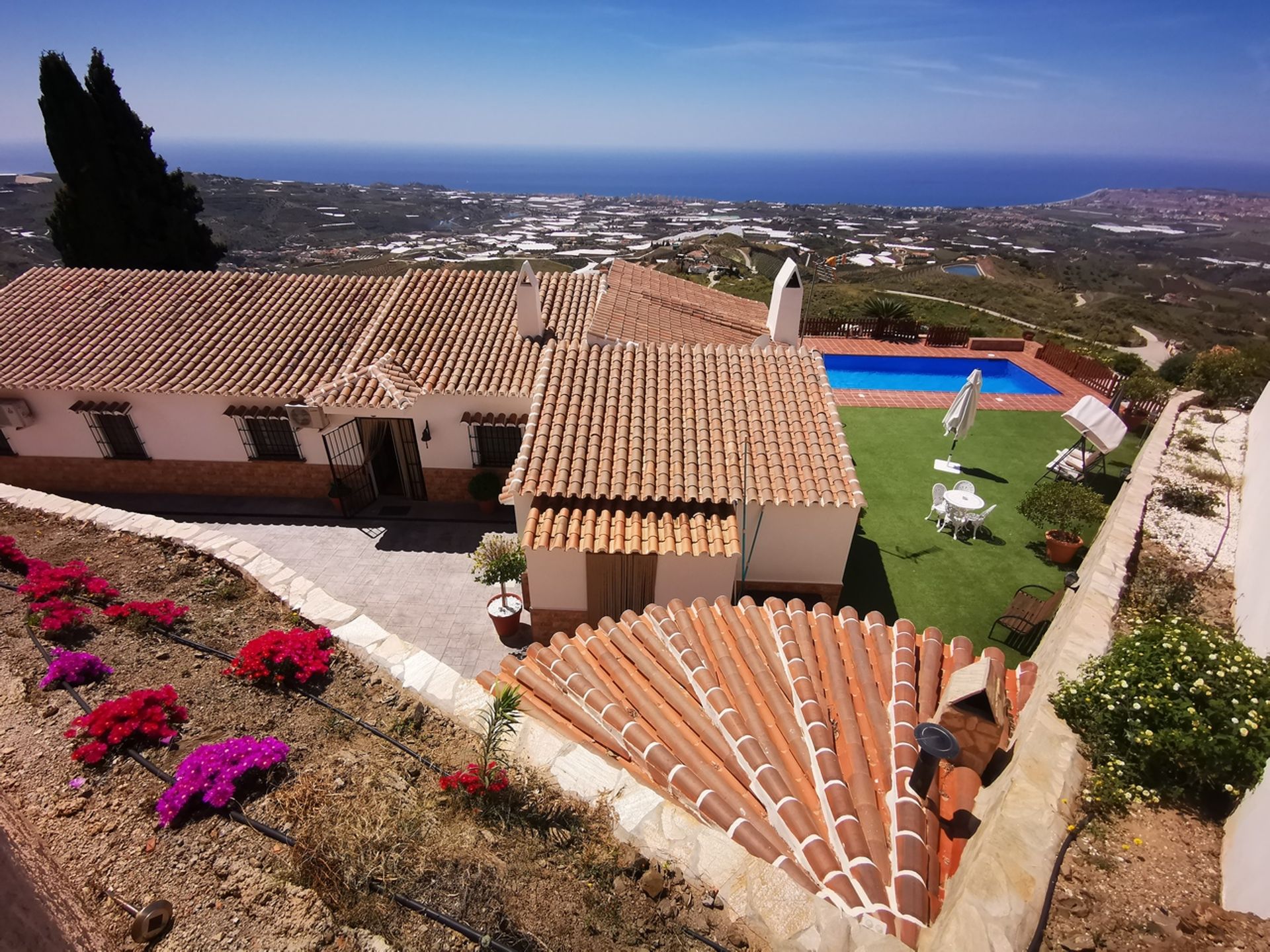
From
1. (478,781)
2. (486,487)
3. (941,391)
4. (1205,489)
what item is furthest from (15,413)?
(941,391)

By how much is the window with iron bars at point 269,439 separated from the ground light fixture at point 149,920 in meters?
13.2

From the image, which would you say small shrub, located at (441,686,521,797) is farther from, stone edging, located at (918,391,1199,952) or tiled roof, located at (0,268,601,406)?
tiled roof, located at (0,268,601,406)

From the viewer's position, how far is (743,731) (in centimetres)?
559

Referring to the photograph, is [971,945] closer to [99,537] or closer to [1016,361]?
[99,537]

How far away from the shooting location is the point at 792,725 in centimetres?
573

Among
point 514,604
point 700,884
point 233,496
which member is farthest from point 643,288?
point 700,884

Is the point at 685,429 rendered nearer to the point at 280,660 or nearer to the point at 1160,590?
the point at 280,660

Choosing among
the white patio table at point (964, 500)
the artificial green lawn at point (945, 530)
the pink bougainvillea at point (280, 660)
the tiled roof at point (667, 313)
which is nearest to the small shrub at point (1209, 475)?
the artificial green lawn at point (945, 530)

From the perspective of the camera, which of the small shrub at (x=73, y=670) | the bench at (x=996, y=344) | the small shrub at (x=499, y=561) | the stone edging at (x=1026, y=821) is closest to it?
the stone edging at (x=1026, y=821)

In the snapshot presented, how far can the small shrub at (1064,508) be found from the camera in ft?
39.0

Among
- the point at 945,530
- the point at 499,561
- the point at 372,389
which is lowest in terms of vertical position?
the point at 945,530

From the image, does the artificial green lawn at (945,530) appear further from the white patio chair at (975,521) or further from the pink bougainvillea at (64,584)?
the pink bougainvillea at (64,584)

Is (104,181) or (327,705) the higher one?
(104,181)

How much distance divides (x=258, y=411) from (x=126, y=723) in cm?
1154
